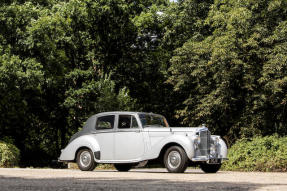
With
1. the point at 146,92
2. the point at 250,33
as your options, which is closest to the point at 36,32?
the point at 146,92

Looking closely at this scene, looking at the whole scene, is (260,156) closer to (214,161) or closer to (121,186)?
(214,161)

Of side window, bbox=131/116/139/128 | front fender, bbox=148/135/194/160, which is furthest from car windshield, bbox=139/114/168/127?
front fender, bbox=148/135/194/160

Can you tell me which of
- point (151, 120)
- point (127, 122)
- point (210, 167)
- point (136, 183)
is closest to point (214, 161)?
point (210, 167)

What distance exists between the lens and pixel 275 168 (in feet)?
51.2

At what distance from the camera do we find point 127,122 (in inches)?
571

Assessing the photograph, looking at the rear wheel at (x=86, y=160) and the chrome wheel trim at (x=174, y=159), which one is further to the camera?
the rear wheel at (x=86, y=160)

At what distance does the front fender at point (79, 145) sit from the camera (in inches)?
579

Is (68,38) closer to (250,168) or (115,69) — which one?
(115,69)

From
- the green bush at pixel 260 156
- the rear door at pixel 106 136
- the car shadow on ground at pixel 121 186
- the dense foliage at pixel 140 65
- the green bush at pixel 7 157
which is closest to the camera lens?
the car shadow on ground at pixel 121 186

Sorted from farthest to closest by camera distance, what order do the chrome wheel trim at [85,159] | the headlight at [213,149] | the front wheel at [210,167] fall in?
the chrome wheel trim at [85,159]
the front wheel at [210,167]
the headlight at [213,149]

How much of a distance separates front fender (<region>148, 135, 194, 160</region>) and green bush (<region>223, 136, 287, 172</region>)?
13.0ft

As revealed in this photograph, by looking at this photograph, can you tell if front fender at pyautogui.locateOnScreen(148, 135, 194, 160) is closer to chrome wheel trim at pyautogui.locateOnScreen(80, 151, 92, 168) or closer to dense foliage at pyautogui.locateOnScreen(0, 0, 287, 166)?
chrome wheel trim at pyautogui.locateOnScreen(80, 151, 92, 168)

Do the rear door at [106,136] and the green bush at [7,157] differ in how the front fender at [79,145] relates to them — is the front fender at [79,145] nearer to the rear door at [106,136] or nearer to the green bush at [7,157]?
the rear door at [106,136]

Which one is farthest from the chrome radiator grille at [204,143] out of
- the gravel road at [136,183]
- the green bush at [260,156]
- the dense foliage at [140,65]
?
the dense foliage at [140,65]
